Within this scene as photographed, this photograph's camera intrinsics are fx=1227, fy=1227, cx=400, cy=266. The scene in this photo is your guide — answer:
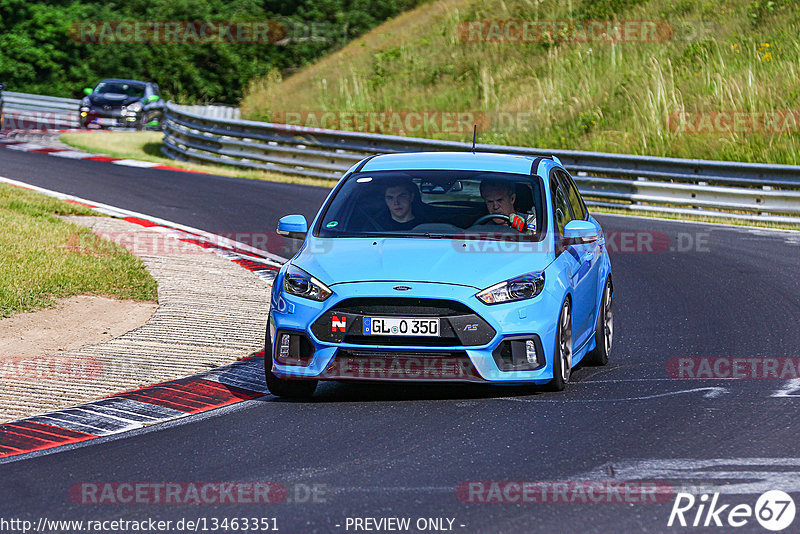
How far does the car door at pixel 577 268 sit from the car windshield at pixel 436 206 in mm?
276

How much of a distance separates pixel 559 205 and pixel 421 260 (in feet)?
5.64

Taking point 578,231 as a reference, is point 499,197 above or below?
above

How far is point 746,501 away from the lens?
5582 millimetres

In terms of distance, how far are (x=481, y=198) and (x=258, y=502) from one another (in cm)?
386

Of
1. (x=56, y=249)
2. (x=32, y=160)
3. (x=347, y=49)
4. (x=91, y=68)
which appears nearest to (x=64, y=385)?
(x=56, y=249)

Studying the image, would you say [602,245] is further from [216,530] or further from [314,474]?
[216,530]

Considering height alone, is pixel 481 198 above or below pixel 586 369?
above

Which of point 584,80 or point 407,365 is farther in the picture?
point 584,80

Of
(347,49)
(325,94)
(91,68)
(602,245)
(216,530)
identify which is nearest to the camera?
(216,530)

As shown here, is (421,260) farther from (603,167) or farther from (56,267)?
(603,167)

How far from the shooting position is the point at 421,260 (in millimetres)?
7949
